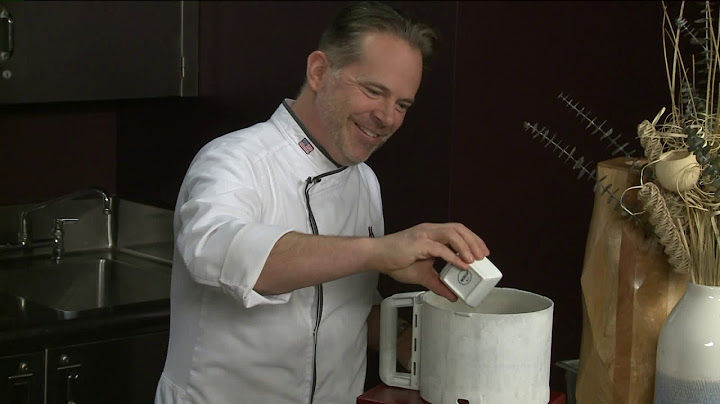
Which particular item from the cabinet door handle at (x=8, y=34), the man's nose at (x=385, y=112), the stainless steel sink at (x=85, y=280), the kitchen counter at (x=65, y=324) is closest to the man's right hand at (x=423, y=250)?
the man's nose at (x=385, y=112)

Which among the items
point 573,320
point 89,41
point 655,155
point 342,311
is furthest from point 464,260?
point 89,41

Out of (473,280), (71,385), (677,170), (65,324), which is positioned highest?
(677,170)

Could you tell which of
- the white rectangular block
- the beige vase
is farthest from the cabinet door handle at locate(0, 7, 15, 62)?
the beige vase

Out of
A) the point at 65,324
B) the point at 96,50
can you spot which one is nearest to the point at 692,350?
the point at 65,324

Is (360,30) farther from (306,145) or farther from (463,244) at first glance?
(463,244)

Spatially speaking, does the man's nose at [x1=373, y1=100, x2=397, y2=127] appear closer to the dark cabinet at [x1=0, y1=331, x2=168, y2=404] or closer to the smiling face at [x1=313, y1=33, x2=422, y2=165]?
the smiling face at [x1=313, y1=33, x2=422, y2=165]

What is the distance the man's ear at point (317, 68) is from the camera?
1.88 m

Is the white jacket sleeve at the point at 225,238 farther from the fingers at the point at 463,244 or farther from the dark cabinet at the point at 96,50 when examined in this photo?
the dark cabinet at the point at 96,50

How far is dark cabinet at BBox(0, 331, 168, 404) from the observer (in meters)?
2.38

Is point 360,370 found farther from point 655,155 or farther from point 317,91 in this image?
point 655,155

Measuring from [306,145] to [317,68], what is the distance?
0.13 meters

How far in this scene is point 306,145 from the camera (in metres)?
1.91

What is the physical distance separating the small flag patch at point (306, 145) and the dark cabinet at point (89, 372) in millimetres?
850

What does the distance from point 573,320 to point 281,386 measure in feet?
3.01
